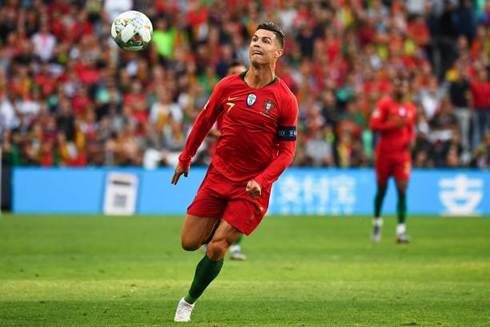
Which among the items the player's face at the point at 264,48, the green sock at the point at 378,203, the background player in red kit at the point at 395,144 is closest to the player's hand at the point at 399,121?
the background player in red kit at the point at 395,144

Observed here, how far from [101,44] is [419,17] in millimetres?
9597

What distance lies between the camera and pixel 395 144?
1872cm

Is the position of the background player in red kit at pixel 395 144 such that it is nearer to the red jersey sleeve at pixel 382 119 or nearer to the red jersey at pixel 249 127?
the red jersey sleeve at pixel 382 119

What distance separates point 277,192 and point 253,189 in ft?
55.4

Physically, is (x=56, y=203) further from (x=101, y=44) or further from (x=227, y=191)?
(x=227, y=191)

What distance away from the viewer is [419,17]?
30.8m

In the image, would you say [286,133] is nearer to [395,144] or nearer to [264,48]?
[264,48]

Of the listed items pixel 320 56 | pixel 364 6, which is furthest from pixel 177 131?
pixel 364 6

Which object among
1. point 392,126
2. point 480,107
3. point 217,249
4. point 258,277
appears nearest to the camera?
point 217,249

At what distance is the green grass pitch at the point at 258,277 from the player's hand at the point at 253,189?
122 centimetres

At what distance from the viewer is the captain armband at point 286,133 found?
967 cm

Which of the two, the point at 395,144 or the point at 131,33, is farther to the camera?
the point at 395,144

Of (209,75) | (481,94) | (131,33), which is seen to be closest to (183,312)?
(131,33)

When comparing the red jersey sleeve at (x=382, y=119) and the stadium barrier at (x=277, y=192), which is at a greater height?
the red jersey sleeve at (x=382, y=119)
